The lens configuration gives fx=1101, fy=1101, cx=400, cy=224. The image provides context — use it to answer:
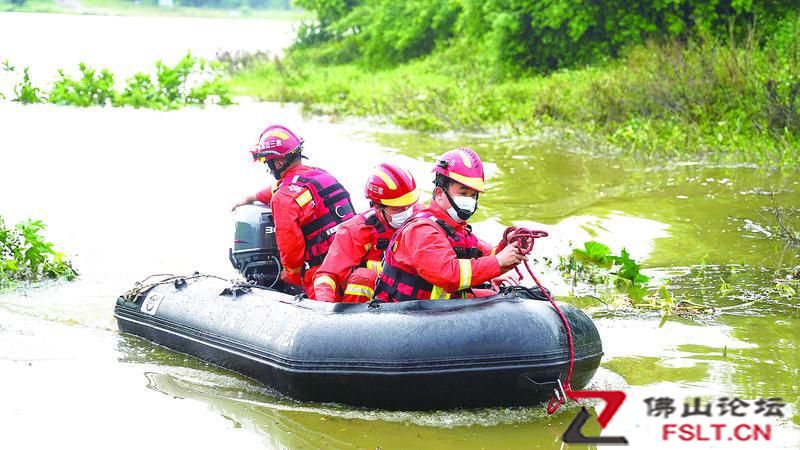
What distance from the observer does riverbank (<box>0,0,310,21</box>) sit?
44.4m

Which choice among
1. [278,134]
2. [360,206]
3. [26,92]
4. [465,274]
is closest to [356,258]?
[465,274]

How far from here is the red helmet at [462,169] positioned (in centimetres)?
630

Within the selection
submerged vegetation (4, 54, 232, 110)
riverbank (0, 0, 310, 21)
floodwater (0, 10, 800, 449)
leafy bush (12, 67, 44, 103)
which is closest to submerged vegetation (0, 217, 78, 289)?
floodwater (0, 10, 800, 449)

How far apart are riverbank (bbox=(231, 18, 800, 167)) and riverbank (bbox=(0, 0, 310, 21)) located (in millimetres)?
16838

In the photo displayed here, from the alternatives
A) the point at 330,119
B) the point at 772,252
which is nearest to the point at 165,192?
the point at 330,119

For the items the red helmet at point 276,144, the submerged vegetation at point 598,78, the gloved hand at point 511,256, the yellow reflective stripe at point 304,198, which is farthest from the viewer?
the submerged vegetation at point 598,78

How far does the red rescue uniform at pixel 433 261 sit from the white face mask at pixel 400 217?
0.33m

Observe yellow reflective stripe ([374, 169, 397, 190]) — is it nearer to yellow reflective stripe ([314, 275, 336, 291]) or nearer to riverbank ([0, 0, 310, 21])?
yellow reflective stripe ([314, 275, 336, 291])

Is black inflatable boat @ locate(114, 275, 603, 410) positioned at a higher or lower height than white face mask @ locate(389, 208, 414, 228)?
lower

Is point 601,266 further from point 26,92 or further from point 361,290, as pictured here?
point 26,92

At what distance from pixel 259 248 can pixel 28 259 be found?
9.48ft

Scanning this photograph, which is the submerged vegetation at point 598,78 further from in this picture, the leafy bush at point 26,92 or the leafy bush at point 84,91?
the leafy bush at point 26,92

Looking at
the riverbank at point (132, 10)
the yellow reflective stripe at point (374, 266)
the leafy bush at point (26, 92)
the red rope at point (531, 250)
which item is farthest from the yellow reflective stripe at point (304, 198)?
the riverbank at point (132, 10)

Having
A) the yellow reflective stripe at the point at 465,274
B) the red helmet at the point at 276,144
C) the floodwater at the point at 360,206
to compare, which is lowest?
the floodwater at the point at 360,206
